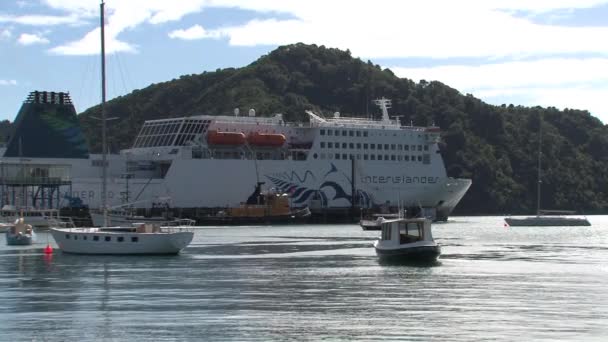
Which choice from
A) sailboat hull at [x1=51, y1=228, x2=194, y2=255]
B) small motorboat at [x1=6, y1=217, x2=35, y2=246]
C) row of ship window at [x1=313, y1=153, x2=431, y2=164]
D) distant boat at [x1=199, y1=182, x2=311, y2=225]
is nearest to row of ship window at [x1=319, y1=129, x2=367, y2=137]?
row of ship window at [x1=313, y1=153, x2=431, y2=164]

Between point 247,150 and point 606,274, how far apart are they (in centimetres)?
5975

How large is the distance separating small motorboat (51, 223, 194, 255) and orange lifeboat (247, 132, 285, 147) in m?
47.5

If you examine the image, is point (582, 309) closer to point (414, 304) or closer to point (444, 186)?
point (414, 304)

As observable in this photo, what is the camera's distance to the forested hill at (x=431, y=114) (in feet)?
511

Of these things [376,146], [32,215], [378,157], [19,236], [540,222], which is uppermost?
[376,146]

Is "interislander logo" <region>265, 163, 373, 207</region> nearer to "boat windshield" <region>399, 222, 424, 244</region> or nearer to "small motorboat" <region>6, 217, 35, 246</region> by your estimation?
"small motorboat" <region>6, 217, 35, 246</region>

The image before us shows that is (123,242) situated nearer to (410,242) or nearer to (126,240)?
(126,240)

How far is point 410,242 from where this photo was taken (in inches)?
1698

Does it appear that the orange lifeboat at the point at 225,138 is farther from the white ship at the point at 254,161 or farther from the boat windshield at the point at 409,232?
the boat windshield at the point at 409,232

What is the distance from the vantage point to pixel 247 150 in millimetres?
95438

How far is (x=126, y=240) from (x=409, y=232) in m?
12.6

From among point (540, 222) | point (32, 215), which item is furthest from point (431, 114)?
point (32, 215)

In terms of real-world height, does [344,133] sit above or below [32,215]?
above

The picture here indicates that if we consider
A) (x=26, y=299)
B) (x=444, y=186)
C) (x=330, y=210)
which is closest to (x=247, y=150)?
(x=330, y=210)
